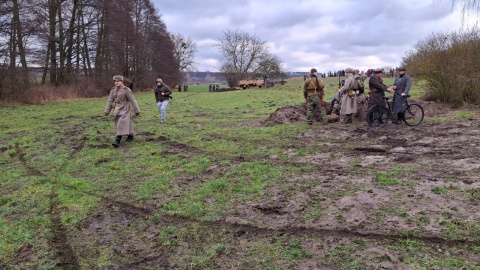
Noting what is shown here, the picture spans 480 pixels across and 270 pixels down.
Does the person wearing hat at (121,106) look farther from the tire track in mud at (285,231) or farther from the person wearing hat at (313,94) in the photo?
the person wearing hat at (313,94)

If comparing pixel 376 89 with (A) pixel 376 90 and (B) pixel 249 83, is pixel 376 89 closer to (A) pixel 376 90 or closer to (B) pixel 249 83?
(A) pixel 376 90

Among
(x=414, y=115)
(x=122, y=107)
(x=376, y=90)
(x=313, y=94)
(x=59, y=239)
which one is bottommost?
(x=59, y=239)

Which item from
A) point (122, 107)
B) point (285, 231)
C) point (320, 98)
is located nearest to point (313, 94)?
point (320, 98)

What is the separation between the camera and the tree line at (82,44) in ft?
83.5

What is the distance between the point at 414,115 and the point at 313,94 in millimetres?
3440

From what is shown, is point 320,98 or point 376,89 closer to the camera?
point 376,89

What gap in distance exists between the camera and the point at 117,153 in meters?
9.68

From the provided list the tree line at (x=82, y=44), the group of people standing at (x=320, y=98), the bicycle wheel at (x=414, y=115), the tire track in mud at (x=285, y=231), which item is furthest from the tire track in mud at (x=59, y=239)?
the tree line at (x=82, y=44)

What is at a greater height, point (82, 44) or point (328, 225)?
point (82, 44)

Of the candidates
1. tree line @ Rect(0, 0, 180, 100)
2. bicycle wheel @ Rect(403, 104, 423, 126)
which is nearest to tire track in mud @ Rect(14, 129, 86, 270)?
bicycle wheel @ Rect(403, 104, 423, 126)

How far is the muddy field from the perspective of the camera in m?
3.97

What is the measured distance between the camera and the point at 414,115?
1255 cm

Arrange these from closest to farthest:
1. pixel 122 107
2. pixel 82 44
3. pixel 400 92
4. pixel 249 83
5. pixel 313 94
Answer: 1. pixel 122 107
2. pixel 400 92
3. pixel 313 94
4. pixel 82 44
5. pixel 249 83

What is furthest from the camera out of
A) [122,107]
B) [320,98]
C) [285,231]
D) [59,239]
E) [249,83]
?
[249,83]
